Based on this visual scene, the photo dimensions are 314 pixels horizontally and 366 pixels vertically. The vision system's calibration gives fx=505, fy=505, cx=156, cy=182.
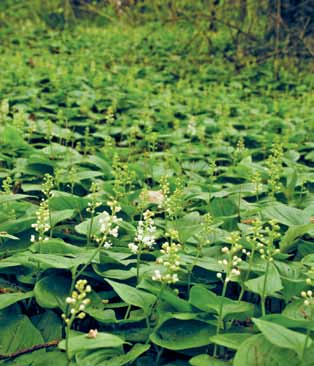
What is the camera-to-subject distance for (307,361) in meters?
1.42

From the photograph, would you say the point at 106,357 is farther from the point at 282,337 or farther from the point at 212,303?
the point at 282,337

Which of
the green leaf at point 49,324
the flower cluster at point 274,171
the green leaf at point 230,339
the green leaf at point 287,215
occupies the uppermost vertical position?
the flower cluster at point 274,171

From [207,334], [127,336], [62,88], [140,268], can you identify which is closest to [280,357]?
[207,334]

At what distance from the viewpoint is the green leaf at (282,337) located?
4.41ft

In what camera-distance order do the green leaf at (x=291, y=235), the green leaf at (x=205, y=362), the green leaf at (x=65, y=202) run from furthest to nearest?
the green leaf at (x=65, y=202) < the green leaf at (x=291, y=235) < the green leaf at (x=205, y=362)

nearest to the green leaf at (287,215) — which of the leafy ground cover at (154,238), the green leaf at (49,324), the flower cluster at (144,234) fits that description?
the leafy ground cover at (154,238)

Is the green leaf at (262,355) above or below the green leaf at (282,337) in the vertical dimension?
below

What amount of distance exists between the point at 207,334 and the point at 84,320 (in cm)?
45

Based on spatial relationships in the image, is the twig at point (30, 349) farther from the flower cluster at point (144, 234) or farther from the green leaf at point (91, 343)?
the flower cluster at point (144, 234)

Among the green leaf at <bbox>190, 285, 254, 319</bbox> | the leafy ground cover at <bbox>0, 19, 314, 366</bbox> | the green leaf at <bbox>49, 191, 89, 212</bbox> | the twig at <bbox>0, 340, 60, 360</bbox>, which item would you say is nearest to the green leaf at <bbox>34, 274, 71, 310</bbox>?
the leafy ground cover at <bbox>0, 19, 314, 366</bbox>

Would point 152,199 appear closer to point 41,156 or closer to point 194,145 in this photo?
point 41,156

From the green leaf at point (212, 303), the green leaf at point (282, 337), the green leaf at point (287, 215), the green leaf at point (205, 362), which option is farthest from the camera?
the green leaf at point (287, 215)

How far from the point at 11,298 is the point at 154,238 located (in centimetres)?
70

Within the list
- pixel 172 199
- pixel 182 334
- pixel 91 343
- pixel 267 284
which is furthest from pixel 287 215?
pixel 91 343
